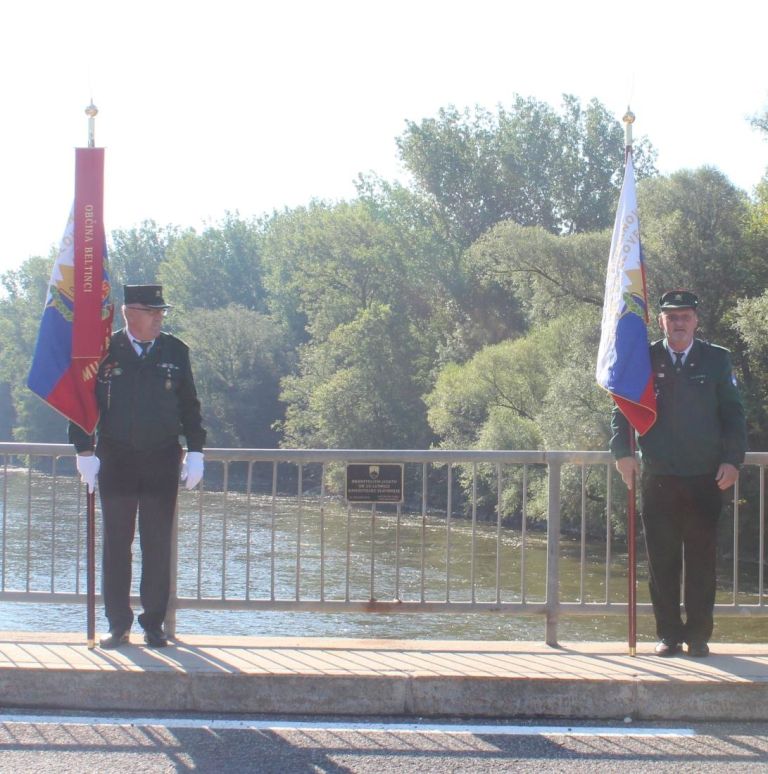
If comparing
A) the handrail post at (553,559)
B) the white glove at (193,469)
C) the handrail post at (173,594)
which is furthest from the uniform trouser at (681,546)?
the handrail post at (173,594)

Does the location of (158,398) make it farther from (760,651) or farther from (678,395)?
(760,651)

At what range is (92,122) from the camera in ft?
19.7

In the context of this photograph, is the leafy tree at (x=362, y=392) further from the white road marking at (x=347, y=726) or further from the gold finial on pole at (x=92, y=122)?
the white road marking at (x=347, y=726)

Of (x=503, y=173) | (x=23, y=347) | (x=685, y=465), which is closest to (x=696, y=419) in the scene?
(x=685, y=465)

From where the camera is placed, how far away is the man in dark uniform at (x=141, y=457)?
585cm

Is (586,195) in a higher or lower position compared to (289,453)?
higher

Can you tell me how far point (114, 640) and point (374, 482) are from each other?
5.49 feet

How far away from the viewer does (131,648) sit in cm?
580

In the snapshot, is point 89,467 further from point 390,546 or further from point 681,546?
point 390,546

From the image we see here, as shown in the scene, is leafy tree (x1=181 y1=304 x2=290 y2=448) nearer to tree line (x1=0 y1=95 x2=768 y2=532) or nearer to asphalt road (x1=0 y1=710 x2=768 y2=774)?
tree line (x1=0 y1=95 x2=768 y2=532)

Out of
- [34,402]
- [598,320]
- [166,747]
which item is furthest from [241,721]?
[34,402]

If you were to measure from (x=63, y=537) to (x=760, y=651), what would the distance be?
53.2ft

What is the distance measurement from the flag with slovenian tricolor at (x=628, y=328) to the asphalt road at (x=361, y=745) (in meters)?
1.66

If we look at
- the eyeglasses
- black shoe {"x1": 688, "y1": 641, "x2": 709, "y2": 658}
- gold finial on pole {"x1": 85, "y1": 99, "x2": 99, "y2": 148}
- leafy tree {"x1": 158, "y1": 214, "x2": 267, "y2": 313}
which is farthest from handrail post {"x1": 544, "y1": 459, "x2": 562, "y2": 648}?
leafy tree {"x1": 158, "y1": 214, "x2": 267, "y2": 313}
